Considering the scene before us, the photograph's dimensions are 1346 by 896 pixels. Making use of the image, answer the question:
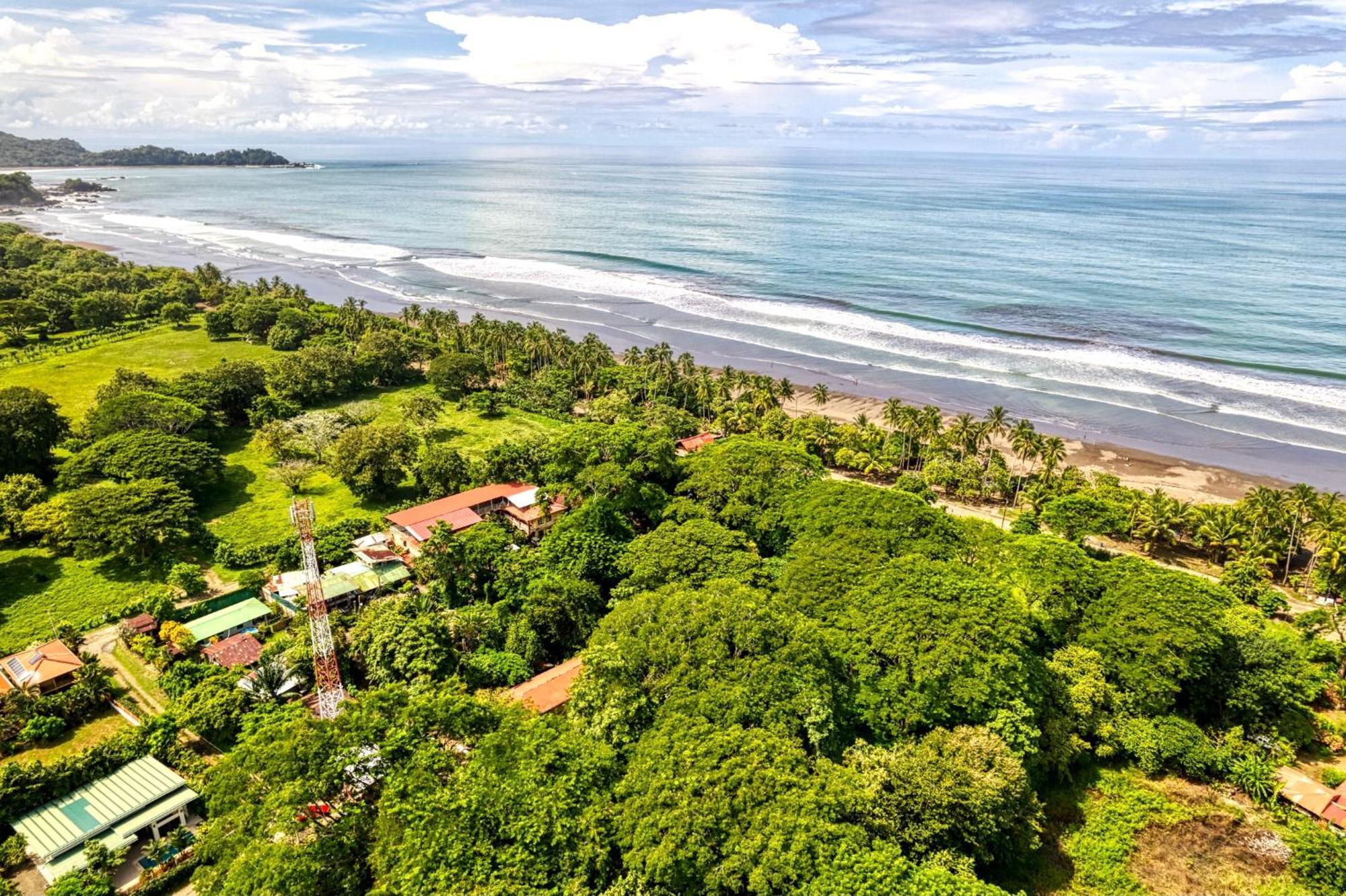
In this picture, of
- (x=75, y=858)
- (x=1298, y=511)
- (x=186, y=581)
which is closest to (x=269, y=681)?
(x=75, y=858)

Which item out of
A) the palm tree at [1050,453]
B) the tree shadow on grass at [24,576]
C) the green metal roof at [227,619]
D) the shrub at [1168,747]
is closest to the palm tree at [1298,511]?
the palm tree at [1050,453]

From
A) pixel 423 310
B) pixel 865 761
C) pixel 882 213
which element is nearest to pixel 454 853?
pixel 865 761

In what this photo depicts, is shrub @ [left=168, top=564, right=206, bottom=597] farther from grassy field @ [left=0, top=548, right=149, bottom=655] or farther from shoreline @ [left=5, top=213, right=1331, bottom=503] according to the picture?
shoreline @ [left=5, top=213, right=1331, bottom=503]

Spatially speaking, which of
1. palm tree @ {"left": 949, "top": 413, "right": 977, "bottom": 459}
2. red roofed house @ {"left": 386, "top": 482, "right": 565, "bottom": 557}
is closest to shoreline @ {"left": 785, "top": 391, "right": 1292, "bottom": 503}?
palm tree @ {"left": 949, "top": 413, "right": 977, "bottom": 459}

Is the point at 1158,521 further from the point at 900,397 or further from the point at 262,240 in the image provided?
the point at 262,240

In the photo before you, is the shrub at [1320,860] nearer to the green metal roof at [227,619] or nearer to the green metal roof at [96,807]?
the green metal roof at [96,807]

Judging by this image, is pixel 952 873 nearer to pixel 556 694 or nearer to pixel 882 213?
pixel 556 694
